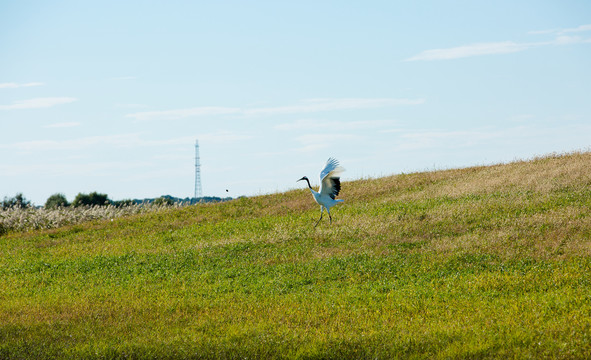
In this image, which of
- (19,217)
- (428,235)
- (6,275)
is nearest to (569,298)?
(428,235)

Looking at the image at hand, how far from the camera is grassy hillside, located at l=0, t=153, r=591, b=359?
1206cm

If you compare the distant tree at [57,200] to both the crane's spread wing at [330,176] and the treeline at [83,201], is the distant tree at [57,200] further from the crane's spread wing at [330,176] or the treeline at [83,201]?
the crane's spread wing at [330,176]

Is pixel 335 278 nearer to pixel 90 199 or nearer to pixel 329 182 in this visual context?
pixel 329 182

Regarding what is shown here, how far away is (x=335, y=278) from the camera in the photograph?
61.7 ft

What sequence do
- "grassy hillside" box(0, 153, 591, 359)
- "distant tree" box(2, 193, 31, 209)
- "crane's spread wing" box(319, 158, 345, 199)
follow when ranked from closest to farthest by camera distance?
1. "grassy hillside" box(0, 153, 591, 359)
2. "crane's spread wing" box(319, 158, 345, 199)
3. "distant tree" box(2, 193, 31, 209)

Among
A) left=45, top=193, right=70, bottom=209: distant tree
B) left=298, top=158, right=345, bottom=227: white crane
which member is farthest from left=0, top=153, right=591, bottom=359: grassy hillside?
left=45, top=193, right=70, bottom=209: distant tree

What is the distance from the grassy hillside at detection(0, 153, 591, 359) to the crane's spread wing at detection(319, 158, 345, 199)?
2489 millimetres

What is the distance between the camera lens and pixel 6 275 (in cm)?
2309

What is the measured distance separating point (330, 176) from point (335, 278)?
4233 millimetres

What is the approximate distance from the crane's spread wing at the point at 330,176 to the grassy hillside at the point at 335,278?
8.16 feet

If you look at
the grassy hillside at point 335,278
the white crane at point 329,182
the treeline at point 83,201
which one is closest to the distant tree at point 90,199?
the treeline at point 83,201

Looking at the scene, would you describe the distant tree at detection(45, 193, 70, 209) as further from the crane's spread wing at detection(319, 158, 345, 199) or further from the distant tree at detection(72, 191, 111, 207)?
the crane's spread wing at detection(319, 158, 345, 199)

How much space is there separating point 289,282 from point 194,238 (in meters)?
10.8

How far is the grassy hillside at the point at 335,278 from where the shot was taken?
12.1m
